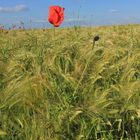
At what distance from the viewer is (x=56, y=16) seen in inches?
165

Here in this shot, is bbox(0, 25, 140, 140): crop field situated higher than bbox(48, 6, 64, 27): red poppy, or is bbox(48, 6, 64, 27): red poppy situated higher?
bbox(48, 6, 64, 27): red poppy

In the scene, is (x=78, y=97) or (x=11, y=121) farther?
Result: (x=78, y=97)

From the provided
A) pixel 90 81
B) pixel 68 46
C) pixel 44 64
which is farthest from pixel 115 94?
pixel 68 46

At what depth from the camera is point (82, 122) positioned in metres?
2.71

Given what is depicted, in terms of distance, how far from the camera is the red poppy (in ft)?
13.7

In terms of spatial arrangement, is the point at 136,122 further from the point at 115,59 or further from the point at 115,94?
the point at 115,59

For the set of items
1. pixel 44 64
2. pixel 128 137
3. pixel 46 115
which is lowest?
pixel 128 137

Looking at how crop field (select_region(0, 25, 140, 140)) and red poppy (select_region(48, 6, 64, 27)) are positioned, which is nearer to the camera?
crop field (select_region(0, 25, 140, 140))

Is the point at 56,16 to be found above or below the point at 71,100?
above

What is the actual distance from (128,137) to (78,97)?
394mm

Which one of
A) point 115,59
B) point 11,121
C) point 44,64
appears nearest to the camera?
point 11,121

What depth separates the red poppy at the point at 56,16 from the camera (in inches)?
164

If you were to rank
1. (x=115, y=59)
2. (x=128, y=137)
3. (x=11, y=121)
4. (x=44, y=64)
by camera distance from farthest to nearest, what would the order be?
(x=115, y=59) → (x=44, y=64) → (x=128, y=137) → (x=11, y=121)

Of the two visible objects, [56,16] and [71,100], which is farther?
[56,16]
